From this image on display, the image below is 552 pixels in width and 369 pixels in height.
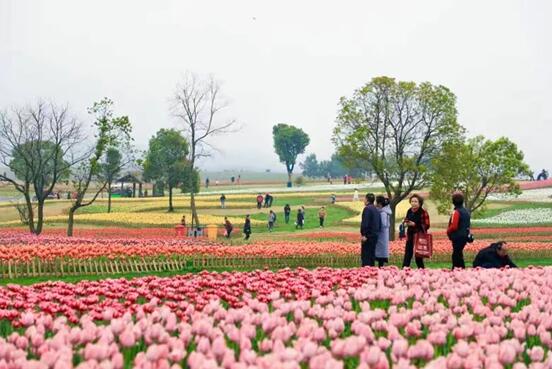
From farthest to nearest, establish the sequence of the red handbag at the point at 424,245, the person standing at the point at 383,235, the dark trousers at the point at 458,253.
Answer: the person standing at the point at 383,235 < the red handbag at the point at 424,245 < the dark trousers at the point at 458,253

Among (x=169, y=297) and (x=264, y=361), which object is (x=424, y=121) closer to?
(x=169, y=297)

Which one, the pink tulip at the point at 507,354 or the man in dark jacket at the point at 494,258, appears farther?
the man in dark jacket at the point at 494,258

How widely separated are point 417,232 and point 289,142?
154 meters

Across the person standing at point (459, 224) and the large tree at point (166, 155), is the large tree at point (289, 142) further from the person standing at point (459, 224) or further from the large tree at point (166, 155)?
the person standing at point (459, 224)

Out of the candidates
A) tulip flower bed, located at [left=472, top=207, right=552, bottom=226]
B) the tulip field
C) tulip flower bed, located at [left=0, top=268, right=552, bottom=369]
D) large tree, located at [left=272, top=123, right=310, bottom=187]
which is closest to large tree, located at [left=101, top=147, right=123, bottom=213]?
the tulip field

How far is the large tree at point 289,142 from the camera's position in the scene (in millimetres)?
169875

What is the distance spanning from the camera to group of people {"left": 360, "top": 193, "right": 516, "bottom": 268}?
47.6 ft

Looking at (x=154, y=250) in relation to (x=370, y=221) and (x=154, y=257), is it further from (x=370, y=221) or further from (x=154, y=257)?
(x=370, y=221)

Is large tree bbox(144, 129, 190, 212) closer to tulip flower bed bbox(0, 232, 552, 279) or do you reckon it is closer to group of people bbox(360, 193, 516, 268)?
tulip flower bed bbox(0, 232, 552, 279)

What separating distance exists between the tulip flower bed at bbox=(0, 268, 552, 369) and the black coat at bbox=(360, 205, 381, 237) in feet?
17.3

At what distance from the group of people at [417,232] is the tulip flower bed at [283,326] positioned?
3.01m

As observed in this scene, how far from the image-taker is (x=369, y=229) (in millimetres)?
16875

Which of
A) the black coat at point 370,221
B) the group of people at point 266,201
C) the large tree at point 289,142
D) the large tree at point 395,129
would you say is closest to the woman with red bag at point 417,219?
the black coat at point 370,221

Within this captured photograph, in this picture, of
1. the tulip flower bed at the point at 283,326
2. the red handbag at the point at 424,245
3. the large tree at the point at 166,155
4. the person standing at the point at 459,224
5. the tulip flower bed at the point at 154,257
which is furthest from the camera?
the large tree at the point at 166,155
